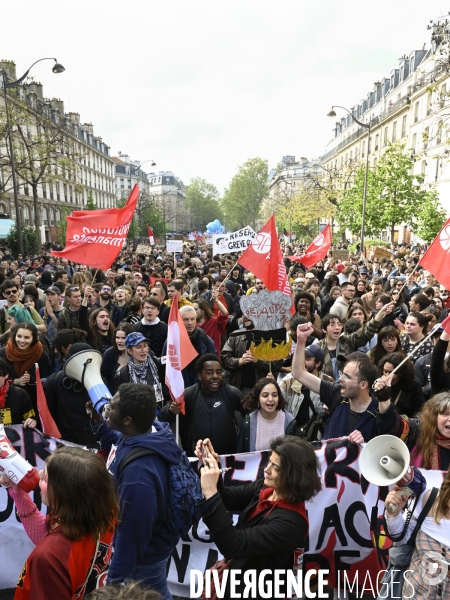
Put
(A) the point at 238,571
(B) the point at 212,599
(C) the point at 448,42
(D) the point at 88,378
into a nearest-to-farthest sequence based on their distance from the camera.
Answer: (A) the point at 238,571 → (B) the point at 212,599 → (D) the point at 88,378 → (C) the point at 448,42

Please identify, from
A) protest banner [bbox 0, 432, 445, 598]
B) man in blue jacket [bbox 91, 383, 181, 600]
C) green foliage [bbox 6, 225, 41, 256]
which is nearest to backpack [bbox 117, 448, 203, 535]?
man in blue jacket [bbox 91, 383, 181, 600]

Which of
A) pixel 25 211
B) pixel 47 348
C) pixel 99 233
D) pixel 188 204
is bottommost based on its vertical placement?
pixel 47 348

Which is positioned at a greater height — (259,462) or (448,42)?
(448,42)

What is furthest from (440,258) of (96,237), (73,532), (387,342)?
(96,237)

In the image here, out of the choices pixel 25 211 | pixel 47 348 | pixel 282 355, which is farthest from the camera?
pixel 25 211

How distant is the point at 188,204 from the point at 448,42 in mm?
95280

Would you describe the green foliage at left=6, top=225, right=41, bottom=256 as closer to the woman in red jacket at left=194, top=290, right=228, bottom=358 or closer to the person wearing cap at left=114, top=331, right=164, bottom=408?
the woman in red jacket at left=194, top=290, right=228, bottom=358

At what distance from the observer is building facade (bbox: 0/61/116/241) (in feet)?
78.6

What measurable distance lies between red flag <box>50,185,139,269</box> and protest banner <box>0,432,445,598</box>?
396 centimetres

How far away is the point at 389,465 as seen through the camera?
7.23 ft

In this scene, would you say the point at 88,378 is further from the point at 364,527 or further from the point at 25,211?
the point at 25,211

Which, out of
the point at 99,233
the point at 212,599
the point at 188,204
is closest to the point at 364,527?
the point at 212,599

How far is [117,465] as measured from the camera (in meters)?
2.19

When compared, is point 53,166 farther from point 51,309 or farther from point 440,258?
point 440,258
